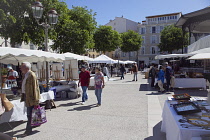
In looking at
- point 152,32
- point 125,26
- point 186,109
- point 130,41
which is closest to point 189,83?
point 186,109

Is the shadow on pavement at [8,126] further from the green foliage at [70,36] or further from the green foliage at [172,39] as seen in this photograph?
the green foliage at [172,39]

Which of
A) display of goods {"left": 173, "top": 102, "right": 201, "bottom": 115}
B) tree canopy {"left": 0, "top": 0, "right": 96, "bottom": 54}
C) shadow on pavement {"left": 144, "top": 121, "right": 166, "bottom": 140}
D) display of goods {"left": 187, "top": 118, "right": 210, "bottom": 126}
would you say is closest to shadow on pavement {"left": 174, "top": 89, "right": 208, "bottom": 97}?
shadow on pavement {"left": 144, "top": 121, "right": 166, "bottom": 140}

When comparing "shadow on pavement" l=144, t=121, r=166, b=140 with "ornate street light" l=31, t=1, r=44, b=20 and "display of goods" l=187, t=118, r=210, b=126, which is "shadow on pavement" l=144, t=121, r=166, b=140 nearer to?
"display of goods" l=187, t=118, r=210, b=126

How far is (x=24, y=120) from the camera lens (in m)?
5.33

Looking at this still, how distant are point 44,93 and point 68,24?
16.2 metres

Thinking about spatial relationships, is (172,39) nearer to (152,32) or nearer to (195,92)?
(152,32)

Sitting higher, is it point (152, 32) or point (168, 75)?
point (152, 32)

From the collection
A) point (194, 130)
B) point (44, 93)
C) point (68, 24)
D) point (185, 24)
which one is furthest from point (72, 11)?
point (194, 130)

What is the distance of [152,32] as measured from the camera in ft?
167

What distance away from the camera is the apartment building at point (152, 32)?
4856 cm

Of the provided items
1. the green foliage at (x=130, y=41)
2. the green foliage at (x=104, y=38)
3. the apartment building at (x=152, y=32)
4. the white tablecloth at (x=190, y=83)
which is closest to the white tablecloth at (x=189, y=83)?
the white tablecloth at (x=190, y=83)

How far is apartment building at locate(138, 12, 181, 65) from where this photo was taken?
48.6 meters

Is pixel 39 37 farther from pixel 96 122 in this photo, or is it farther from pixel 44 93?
pixel 96 122

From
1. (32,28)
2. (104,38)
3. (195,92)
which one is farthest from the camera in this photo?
(104,38)
